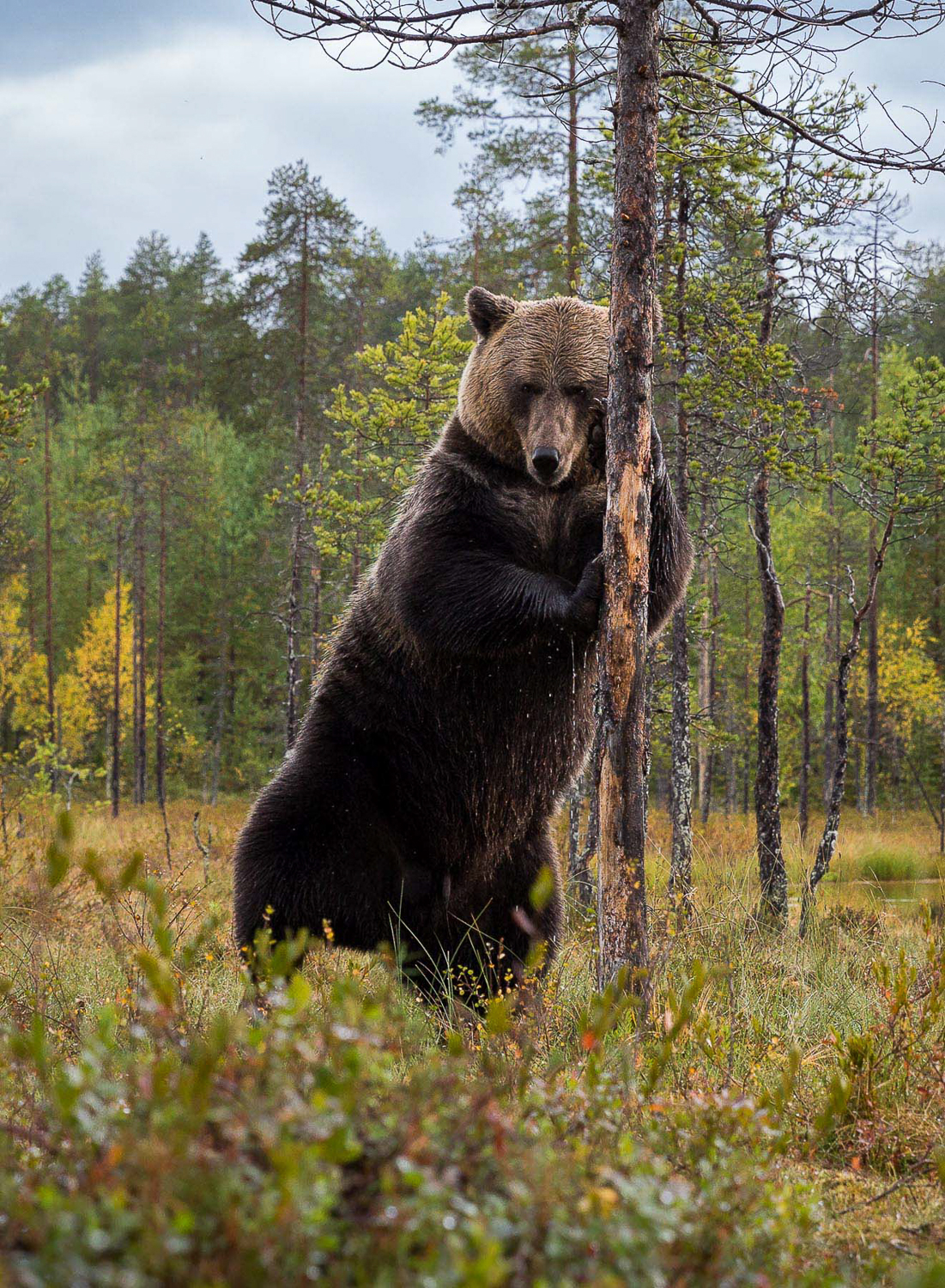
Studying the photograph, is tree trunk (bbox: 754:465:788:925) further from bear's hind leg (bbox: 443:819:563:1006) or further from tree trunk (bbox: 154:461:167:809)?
tree trunk (bbox: 154:461:167:809)

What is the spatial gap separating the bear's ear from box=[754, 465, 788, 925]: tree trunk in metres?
5.20

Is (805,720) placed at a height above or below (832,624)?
below

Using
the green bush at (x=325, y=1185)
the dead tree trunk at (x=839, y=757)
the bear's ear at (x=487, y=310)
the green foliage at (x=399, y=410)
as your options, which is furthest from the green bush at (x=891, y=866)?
the green bush at (x=325, y=1185)

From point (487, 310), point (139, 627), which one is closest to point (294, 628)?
point (487, 310)

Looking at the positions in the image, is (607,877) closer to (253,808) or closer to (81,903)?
(253,808)

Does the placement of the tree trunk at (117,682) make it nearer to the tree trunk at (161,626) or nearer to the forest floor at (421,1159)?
the tree trunk at (161,626)

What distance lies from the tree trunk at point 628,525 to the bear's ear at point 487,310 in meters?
1.18

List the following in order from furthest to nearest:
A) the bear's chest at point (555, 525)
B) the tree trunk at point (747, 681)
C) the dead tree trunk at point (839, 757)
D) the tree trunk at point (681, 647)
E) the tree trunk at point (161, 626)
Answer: the tree trunk at point (747, 681), the tree trunk at point (161, 626), the tree trunk at point (681, 647), the dead tree trunk at point (839, 757), the bear's chest at point (555, 525)

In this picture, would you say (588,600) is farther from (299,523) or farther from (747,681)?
(747,681)

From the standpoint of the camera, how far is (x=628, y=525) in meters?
4.10

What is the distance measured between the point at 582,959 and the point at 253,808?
100 inches

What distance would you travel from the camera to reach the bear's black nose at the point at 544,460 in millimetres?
4426

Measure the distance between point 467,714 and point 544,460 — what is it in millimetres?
1211

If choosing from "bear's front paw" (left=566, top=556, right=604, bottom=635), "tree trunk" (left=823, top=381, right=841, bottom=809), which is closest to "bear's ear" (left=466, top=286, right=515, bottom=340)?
"bear's front paw" (left=566, top=556, right=604, bottom=635)
